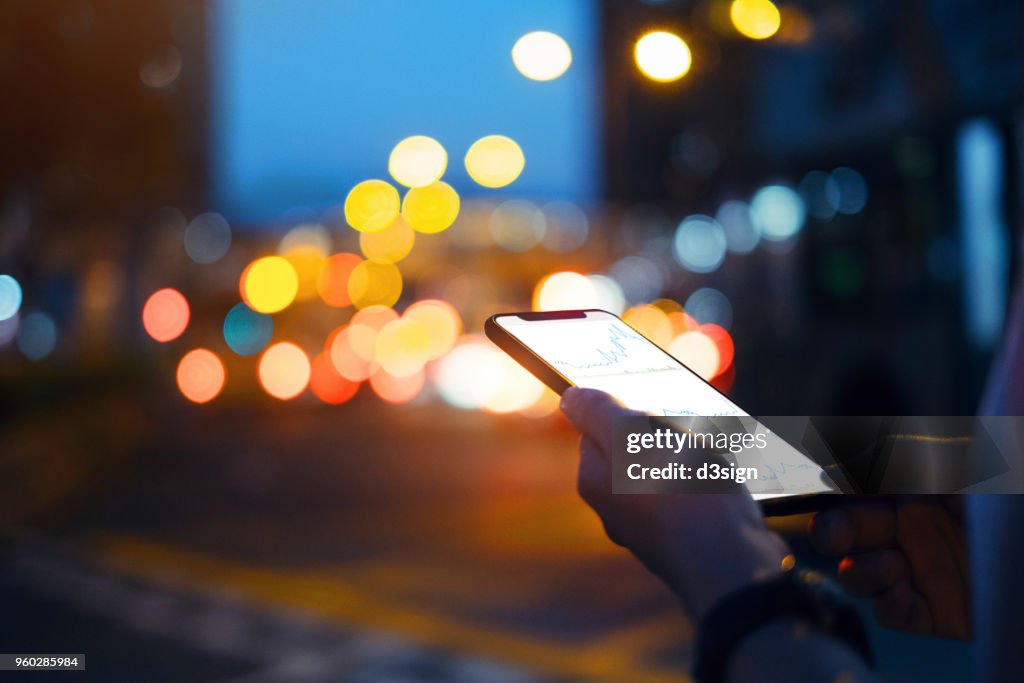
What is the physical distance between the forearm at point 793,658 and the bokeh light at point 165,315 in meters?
18.9

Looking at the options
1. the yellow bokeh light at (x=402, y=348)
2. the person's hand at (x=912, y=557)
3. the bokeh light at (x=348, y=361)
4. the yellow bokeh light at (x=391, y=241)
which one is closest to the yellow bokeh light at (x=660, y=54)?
the person's hand at (x=912, y=557)

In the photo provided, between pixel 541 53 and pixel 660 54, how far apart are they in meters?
2.15

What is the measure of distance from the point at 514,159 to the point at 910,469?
12.8m

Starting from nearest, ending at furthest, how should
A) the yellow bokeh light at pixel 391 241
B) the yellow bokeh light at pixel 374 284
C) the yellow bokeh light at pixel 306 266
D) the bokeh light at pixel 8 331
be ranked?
the bokeh light at pixel 8 331 → the yellow bokeh light at pixel 391 241 → the yellow bokeh light at pixel 306 266 → the yellow bokeh light at pixel 374 284

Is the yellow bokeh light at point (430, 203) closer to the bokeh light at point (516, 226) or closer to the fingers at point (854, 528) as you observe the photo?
the bokeh light at point (516, 226)

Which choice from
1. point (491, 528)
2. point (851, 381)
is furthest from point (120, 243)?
point (851, 381)

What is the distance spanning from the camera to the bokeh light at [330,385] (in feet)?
73.9

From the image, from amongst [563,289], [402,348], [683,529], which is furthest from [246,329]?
[683,529]

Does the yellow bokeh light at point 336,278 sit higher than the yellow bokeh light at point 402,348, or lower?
higher

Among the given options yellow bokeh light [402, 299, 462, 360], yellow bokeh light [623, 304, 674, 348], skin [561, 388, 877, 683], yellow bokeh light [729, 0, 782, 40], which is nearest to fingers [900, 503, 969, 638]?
skin [561, 388, 877, 683]

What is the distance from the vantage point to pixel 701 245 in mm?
12117

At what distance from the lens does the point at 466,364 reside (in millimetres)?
19344

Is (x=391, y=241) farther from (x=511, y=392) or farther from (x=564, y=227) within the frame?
(x=511, y=392)

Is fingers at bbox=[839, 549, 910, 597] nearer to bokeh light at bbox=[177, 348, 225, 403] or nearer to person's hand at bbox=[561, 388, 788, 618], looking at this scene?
person's hand at bbox=[561, 388, 788, 618]
